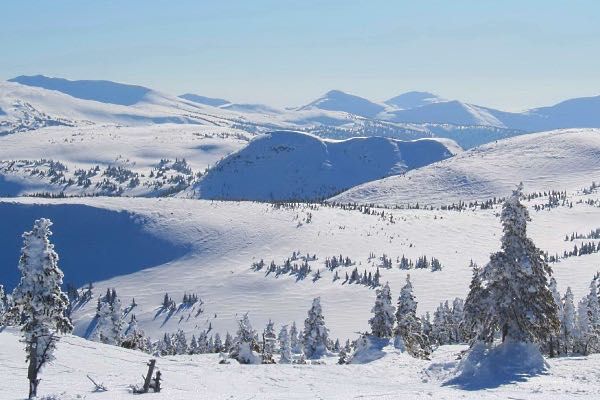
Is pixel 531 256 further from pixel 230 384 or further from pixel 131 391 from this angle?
pixel 131 391

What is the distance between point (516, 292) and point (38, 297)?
3589 centimetres

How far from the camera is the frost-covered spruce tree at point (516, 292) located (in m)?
51.8

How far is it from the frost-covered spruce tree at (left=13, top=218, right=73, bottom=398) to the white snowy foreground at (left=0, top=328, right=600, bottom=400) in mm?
2844

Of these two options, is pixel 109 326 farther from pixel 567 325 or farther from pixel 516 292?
pixel 567 325

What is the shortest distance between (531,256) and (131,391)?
32776mm

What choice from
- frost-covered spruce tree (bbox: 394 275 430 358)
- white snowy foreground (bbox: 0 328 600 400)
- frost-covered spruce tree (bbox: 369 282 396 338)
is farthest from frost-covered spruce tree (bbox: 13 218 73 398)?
frost-covered spruce tree (bbox: 369 282 396 338)

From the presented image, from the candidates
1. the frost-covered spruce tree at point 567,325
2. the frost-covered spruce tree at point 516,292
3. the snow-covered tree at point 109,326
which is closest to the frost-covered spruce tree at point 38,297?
the frost-covered spruce tree at point 516,292

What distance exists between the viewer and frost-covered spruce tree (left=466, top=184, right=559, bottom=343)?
51.8 meters

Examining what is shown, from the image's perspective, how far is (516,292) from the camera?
5247 cm

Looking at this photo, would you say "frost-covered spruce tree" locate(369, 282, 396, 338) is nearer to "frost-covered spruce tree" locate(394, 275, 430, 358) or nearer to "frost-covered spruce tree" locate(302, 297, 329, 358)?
"frost-covered spruce tree" locate(394, 275, 430, 358)

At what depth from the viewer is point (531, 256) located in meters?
53.1

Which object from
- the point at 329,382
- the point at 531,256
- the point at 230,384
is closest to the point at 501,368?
the point at 531,256

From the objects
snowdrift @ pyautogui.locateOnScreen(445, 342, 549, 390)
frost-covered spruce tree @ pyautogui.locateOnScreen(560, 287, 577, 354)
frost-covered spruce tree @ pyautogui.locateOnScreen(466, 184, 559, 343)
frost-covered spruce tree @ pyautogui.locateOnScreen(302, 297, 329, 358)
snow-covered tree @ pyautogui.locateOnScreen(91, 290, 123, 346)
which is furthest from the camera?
snow-covered tree @ pyautogui.locateOnScreen(91, 290, 123, 346)

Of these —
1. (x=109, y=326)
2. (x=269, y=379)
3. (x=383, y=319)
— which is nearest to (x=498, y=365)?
(x=269, y=379)
